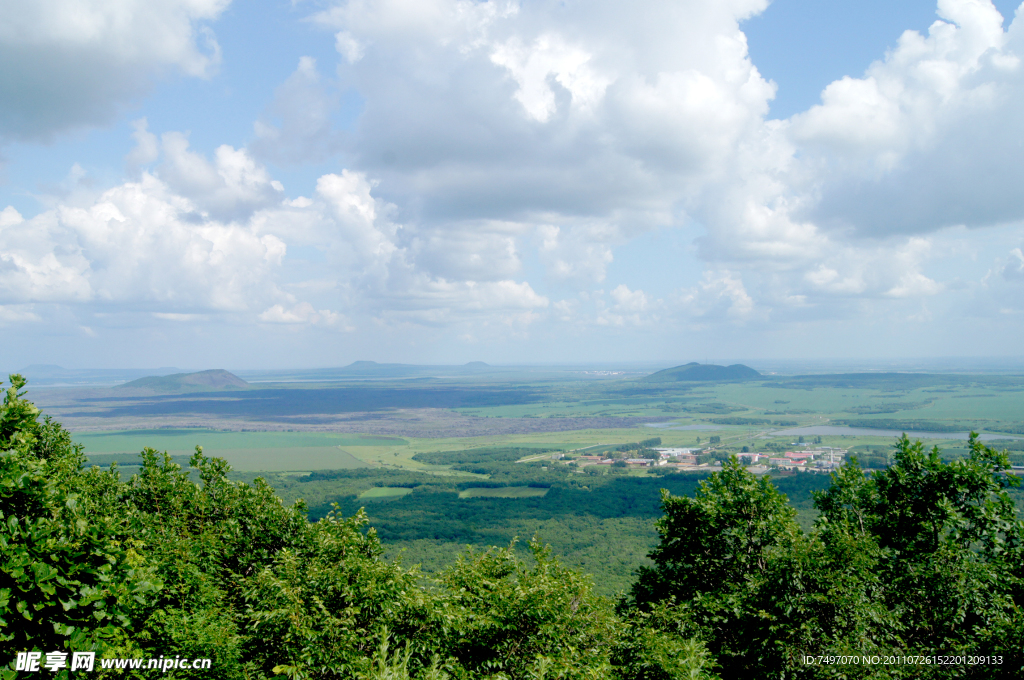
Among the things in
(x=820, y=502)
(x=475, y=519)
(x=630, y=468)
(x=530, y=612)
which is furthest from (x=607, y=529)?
(x=530, y=612)

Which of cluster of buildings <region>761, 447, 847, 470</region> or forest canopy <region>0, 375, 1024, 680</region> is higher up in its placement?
forest canopy <region>0, 375, 1024, 680</region>

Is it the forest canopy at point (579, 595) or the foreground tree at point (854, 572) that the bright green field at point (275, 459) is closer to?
the forest canopy at point (579, 595)

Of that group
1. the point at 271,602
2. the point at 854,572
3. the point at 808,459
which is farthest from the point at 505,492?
the point at 854,572

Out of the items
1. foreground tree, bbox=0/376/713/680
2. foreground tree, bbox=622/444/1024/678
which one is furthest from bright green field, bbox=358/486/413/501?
foreground tree, bbox=622/444/1024/678

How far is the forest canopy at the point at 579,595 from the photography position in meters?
9.27

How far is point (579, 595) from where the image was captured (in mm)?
18797

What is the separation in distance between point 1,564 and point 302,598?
997 cm

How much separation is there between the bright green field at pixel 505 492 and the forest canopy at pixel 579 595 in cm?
10625

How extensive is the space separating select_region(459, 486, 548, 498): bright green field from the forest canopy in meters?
106

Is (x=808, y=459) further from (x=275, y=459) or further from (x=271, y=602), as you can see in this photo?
(x=271, y=602)

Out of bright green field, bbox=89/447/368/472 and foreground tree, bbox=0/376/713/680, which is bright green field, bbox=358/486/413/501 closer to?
bright green field, bbox=89/447/368/472

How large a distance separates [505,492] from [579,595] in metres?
118

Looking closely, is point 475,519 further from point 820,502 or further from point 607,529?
point 820,502

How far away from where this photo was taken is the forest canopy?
30.4 feet
